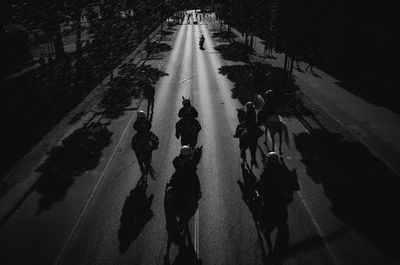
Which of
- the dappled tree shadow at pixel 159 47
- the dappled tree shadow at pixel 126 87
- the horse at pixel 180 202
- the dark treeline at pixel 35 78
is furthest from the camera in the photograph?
the dappled tree shadow at pixel 159 47

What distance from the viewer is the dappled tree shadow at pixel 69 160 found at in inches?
392

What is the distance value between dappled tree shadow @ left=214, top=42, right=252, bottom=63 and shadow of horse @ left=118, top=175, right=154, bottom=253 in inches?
911

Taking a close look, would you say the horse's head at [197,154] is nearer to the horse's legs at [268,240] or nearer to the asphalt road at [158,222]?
the asphalt road at [158,222]

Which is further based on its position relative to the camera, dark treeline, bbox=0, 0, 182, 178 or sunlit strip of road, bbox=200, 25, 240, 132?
sunlit strip of road, bbox=200, 25, 240, 132

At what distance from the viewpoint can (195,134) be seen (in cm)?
1066

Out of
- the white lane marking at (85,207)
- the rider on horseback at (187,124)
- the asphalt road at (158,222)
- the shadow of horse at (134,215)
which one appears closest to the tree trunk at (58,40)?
the white lane marking at (85,207)

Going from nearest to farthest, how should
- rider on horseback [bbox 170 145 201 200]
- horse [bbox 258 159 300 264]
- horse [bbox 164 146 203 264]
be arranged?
horse [bbox 258 159 300 264] < horse [bbox 164 146 203 264] < rider on horseback [bbox 170 145 201 200]

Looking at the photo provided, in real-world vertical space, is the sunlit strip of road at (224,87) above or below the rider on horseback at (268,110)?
below

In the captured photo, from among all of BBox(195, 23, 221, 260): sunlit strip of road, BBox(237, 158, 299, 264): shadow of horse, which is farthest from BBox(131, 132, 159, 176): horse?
BBox(237, 158, 299, 264): shadow of horse

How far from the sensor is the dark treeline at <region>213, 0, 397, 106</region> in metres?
18.5

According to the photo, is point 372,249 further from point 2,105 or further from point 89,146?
point 2,105

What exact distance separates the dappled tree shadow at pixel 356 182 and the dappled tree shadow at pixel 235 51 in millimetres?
18897

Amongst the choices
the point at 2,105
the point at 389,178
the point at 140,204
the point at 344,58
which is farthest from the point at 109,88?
the point at 344,58

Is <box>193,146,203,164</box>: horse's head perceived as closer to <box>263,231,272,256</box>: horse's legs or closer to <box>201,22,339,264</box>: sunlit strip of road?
<box>201,22,339,264</box>: sunlit strip of road
